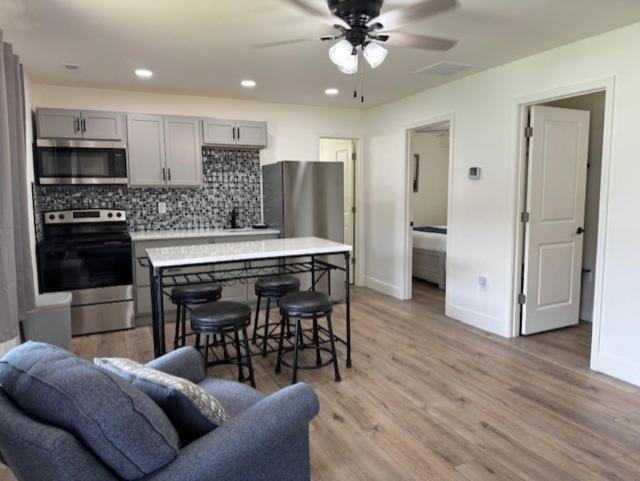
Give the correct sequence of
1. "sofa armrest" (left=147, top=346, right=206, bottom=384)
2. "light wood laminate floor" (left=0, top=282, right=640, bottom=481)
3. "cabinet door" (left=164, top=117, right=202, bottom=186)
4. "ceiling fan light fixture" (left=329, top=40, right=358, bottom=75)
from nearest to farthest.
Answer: "sofa armrest" (left=147, top=346, right=206, bottom=384)
"light wood laminate floor" (left=0, top=282, right=640, bottom=481)
"ceiling fan light fixture" (left=329, top=40, right=358, bottom=75)
"cabinet door" (left=164, top=117, right=202, bottom=186)

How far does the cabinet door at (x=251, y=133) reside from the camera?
492 cm

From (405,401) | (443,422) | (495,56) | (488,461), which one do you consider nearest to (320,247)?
(405,401)

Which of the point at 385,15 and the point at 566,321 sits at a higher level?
the point at 385,15

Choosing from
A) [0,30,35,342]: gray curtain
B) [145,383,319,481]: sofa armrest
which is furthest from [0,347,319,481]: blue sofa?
[0,30,35,342]: gray curtain

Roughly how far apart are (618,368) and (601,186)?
1311 millimetres

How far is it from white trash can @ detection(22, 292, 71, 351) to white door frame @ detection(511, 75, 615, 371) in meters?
3.69

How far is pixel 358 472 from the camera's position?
208 centimetres

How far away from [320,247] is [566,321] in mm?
2708

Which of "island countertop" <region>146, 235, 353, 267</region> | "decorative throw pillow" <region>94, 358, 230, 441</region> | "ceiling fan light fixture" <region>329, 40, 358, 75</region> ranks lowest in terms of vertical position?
"decorative throw pillow" <region>94, 358, 230, 441</region>

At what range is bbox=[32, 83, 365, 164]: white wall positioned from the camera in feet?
14.4

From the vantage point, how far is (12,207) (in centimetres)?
237

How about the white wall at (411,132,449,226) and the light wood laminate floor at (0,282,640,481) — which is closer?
the light wood laminate floor at (0,282,640,481)

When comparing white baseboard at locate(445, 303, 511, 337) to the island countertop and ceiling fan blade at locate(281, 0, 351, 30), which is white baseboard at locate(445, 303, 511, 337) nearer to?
the island countertop

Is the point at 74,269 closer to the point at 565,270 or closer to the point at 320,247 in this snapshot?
the point at 320,247
